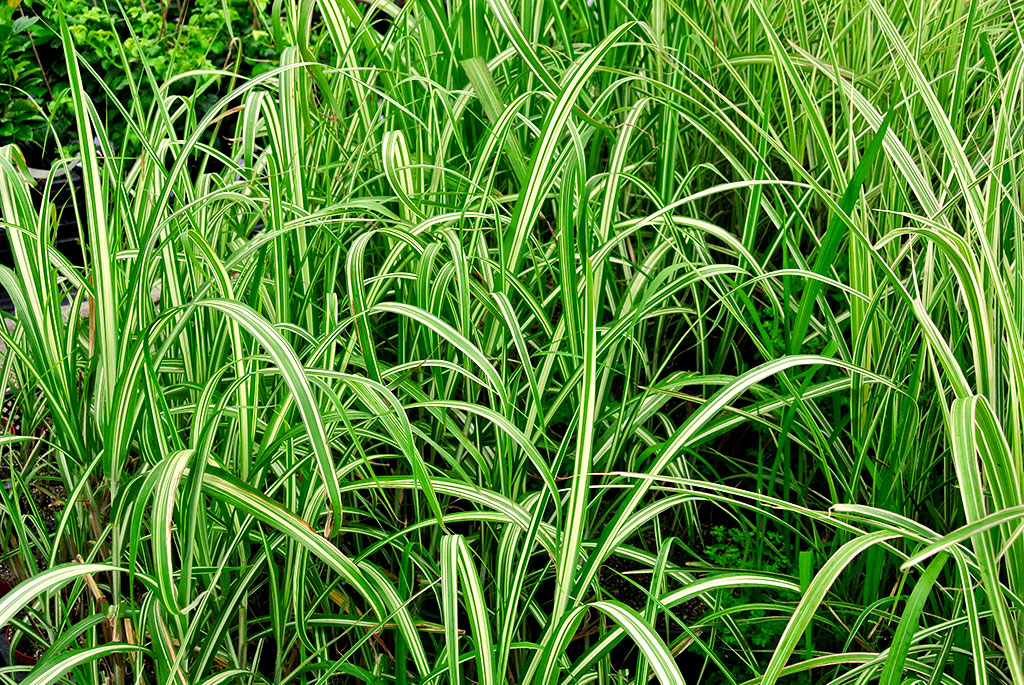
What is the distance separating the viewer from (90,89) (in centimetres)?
350

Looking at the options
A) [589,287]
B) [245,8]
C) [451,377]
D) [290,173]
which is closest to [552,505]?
[451,377]

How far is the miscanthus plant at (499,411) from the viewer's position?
2.76ft

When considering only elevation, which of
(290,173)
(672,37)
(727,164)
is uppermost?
(672,37)

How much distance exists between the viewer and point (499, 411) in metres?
1.23

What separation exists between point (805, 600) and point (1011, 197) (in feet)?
2.04

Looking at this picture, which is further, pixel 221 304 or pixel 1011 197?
pixel 1011 197

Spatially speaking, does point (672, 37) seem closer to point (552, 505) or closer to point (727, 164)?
point (727, 164)

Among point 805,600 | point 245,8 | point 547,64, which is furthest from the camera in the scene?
point 245,8

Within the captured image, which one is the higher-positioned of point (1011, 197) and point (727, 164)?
point (1011, 197)

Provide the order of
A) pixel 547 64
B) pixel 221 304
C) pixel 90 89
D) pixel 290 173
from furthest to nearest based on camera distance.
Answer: pixel 90 89 < pixel 547 64 < pixel 290 173 < pixel 221 304

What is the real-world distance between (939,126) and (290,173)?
0.83 m

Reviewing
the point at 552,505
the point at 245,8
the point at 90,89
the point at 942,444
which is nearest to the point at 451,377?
the point at 552,505

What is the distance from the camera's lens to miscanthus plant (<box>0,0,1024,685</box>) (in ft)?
2.76

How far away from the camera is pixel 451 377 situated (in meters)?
1.21
